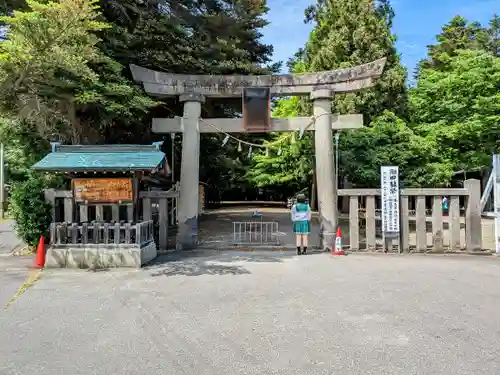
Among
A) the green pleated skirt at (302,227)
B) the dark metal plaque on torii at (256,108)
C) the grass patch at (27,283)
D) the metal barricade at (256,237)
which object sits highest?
the dark metal plaque on torii at (256,108)

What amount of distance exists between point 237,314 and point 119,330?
1657 mm

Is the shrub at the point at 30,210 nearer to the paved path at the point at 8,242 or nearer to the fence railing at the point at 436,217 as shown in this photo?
the paved path at the point at 8,242

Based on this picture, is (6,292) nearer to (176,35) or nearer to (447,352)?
(447,352)

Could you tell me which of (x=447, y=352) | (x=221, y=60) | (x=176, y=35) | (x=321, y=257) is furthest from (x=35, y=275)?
(x=221, y=60)

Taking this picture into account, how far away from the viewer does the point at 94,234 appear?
10203 millimetres

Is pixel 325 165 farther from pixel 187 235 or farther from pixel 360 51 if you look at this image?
pixel 360 51

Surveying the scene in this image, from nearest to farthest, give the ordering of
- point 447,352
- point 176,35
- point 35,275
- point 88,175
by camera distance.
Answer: point 447,352, point 35,275, point 88,175, point 176,35

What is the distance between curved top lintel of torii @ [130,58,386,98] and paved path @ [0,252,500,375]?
19.0 feet

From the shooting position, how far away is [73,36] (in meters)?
10.1

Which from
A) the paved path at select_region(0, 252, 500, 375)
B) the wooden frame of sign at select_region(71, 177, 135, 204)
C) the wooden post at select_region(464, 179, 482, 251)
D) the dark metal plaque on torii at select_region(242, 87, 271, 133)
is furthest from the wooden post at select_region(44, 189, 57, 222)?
the wooden post at select_region(464, 179, 482, 251)

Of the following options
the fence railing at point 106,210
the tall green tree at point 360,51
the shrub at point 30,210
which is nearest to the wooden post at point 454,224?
the tall green tree at point 360,51

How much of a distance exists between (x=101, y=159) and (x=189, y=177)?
119 inches

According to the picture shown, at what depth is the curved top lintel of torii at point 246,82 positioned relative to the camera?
1284 centimetres

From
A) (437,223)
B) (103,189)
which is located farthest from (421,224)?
→ (103,189)
